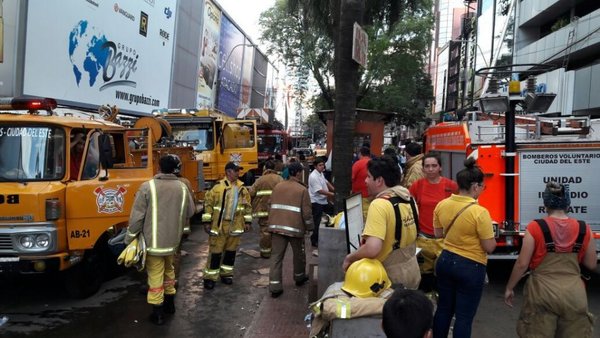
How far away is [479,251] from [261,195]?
501 cm

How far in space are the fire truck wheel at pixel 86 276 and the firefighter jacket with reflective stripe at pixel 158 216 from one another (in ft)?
4.12

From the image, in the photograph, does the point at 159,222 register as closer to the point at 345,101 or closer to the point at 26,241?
the point at 26,241

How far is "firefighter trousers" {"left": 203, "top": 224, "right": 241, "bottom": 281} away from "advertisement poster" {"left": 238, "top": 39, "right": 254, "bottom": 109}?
32913mm

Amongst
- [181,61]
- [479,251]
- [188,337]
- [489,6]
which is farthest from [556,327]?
[489,6]

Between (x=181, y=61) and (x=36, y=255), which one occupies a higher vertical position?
(x=181, y=61)

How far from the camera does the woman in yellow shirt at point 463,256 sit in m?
3.82

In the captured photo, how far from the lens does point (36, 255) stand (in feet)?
17.4

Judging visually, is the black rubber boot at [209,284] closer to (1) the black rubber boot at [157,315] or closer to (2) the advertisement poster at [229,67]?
(1) the black rubber boot at [157,315]

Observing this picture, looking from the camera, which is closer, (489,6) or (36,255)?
(36,255)

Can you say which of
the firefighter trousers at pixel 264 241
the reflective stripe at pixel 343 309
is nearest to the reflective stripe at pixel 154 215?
the reflective stripe at pixel 343 309

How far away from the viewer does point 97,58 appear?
585 inches

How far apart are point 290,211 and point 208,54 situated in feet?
78.0

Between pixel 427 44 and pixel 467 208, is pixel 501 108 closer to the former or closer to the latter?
pixel 467 208

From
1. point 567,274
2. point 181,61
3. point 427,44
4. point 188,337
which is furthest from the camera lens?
point 427,44
